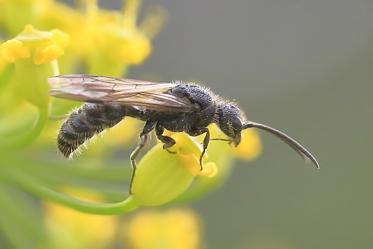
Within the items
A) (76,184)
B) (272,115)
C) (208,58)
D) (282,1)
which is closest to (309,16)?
(282,1)

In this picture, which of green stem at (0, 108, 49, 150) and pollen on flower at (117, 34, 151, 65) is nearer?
green stem at (0, 108, 49, 150)

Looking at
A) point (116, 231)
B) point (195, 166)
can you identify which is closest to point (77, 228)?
point (116, 231)

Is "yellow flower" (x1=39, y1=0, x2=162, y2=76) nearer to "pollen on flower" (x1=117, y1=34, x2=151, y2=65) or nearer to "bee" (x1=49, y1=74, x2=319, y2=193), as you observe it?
"pollen on flower" (x1=117, y1=34, x2=151, y2=65)

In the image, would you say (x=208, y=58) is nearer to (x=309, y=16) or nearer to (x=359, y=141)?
(x=309, y=16)

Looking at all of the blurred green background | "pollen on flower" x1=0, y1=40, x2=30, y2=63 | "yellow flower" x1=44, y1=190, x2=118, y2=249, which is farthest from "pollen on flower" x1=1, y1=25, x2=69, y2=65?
the blurred green background

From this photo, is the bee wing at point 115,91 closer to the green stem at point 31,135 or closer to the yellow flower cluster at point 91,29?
the green stem at point 31,135

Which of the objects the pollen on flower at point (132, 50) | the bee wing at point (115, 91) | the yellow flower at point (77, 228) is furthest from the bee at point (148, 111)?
the yellow flower at point (77, 228)

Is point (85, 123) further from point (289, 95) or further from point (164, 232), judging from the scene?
point (289, 95)
